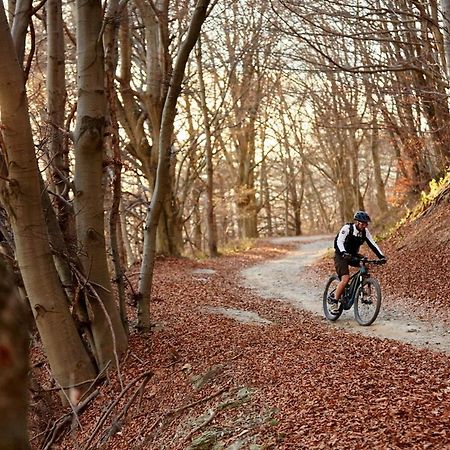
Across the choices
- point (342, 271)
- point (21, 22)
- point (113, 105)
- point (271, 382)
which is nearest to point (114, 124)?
point (113, 105)

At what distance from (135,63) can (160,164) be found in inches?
561

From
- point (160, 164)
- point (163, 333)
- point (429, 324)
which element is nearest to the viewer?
point (160, 164)

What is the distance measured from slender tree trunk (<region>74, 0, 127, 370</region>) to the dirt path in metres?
4.45

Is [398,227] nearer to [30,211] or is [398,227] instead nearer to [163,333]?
[163,333]

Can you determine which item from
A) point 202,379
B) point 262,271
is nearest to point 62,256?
point 202,379

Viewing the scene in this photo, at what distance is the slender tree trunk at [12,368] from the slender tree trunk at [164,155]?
6.26 metres

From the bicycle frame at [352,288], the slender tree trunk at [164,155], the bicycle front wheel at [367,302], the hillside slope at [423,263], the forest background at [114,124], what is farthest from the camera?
the hillside slope at [423,263]

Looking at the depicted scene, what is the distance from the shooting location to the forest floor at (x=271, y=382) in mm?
4473


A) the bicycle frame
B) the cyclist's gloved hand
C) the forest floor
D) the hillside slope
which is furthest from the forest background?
the bicycle frame

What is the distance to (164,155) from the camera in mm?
7723

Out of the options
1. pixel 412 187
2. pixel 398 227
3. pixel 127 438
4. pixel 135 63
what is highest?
pixel 135 63

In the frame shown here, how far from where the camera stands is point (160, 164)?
7734 mm

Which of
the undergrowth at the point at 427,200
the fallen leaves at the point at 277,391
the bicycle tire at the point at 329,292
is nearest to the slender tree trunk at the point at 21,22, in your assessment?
the fallen leaves at the point at 277,391

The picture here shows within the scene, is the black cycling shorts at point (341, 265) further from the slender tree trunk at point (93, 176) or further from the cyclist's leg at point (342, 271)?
the slender tree trunk at point (93, 176)
